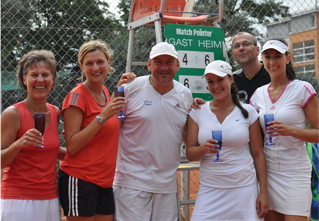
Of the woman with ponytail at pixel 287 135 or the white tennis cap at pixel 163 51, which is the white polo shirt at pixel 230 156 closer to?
the woman with ponytail at pixel 287 135

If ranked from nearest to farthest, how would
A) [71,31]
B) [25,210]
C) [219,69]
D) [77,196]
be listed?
[25,210], [77,196], [219,69], [71,31]

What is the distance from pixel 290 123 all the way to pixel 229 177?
2.16 ft

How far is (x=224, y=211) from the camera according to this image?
8.41 ft

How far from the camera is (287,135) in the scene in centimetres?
253

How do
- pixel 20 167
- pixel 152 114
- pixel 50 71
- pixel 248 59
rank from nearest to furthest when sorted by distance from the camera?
pixel 20 167
pixel 50 71
pixel 152 114
pixel 248 59

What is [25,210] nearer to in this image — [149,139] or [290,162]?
[149,139]

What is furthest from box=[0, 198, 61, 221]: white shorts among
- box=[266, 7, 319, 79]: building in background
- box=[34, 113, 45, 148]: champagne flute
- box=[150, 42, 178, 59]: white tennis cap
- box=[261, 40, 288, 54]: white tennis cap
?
box=[266, 7, 319, 79]: building in background

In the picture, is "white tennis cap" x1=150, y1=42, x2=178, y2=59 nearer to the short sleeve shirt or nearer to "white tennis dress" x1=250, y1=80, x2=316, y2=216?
"white tennis dress" x1=250, y1=80, x2=316, y2=216

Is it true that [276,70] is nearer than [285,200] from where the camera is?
No

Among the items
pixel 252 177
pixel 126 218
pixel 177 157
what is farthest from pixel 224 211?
pixel 126 218

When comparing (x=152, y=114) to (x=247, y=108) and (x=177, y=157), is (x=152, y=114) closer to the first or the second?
(x=177, y=157)

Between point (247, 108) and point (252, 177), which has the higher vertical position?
point (247, 108)

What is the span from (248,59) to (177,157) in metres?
1.41

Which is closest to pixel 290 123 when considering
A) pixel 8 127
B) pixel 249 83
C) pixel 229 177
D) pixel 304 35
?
pixel 229 177
